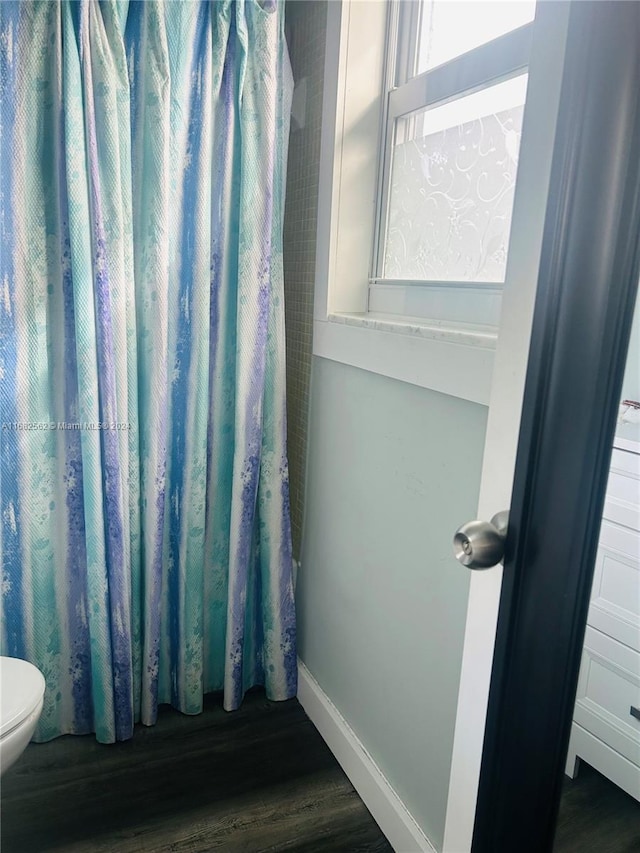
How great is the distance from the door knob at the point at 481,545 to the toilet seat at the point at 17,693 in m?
0.98

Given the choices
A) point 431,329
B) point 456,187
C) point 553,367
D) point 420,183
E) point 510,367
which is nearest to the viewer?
point 553,367

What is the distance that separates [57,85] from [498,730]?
5.08 feet

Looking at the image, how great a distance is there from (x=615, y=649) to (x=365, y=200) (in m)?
1.23

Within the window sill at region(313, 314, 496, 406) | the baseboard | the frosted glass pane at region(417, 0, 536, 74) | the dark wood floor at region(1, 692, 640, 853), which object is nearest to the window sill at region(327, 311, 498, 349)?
the window sill at region(313, 314, 496, 406)

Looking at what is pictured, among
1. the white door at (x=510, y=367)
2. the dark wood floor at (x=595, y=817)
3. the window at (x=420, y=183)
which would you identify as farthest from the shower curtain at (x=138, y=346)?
the dark wood floor at (x=595, y=817)

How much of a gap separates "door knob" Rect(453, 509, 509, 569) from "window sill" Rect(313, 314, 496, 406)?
1.12 feet

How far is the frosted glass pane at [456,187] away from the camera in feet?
4.06

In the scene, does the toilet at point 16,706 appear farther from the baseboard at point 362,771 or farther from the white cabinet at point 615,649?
the white cabinet at point 615,649

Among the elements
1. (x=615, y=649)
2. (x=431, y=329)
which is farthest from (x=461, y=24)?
(x=615, y=649)

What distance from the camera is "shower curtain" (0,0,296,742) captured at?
1458mm

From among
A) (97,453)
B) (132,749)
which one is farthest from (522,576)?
(132,749)

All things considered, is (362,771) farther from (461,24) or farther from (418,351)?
(461,24)

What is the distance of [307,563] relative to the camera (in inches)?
74.5

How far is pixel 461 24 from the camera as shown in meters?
1.36
